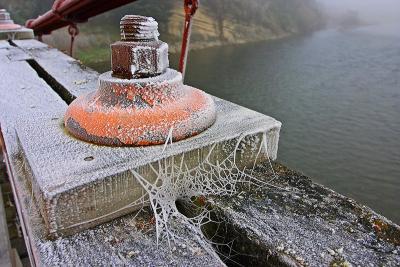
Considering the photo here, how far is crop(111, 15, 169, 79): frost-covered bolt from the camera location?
134cm

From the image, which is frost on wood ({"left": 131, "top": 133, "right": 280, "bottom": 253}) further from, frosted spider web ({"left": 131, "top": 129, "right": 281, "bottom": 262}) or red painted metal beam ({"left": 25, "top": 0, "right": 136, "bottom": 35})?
red painted metal beam ({"left": 25, "top": 0, "right": 136, "bottom": 35})

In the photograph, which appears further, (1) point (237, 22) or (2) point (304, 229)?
(1) point (237, 22)

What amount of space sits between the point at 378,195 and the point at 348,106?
369 cm

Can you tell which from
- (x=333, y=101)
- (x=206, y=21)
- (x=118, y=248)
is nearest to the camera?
(x=118, y=248)

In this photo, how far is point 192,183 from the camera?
4.33 ft

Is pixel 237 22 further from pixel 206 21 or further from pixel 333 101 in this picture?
pixel 333 101

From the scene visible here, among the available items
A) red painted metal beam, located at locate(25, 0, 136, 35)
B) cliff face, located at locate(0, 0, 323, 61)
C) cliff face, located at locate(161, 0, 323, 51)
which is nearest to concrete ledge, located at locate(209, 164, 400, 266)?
red painted metal beam, located at locate(25, 0, 136, 35)

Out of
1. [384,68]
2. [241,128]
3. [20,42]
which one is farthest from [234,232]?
[384,68]

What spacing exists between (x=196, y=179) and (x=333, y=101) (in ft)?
37.3

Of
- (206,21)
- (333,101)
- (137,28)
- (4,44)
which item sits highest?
(137,28)

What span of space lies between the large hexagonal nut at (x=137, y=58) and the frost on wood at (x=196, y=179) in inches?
14.4

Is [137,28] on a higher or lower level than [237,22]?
higher

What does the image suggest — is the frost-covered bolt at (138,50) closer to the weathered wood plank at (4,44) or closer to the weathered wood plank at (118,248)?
the weathered wood plank at (118,248)

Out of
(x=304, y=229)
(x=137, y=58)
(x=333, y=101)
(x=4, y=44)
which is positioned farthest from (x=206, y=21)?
(x=304, y=229)
